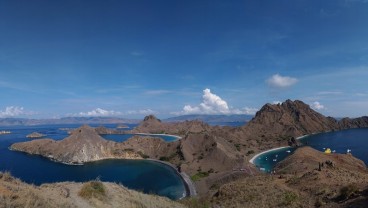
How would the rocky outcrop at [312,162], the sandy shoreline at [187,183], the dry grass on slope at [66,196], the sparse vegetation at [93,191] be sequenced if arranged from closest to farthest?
the dry grass on slope at [66,196] → the sparse vegetation at [93,191] → the rocky outcrop at [312,162] → the sandy shoreline at [187,183]

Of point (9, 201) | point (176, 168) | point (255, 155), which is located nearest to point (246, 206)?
point (9, 201)

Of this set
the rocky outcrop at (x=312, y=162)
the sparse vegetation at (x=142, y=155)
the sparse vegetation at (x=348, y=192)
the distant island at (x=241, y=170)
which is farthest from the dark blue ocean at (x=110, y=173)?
the sparse vegetation at (x=348, y=192)

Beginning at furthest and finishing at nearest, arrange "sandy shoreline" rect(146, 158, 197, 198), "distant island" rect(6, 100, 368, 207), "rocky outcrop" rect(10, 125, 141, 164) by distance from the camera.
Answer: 1. "rocky outcrop" rect(10, 125, 141, 164)
2. "sandy shoreline" rect(146, 158, 197, 198)
3. "distant island" rect(6, 100, 368, 207)

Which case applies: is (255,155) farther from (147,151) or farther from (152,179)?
(152,179)

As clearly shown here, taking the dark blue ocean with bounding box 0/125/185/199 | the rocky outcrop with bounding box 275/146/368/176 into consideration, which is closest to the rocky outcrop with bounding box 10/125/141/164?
the dark blue ocean with bounding box 0/125/185/199

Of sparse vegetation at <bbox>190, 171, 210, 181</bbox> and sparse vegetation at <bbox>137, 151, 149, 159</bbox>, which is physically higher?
sparse vegetation at <bbox>137, 151, 149, 159</bbox>

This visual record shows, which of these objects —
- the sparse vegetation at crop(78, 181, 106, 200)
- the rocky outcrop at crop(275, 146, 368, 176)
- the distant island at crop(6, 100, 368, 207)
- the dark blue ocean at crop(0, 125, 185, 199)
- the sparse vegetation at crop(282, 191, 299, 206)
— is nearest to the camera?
the sparse vegetation at crop(78, 181, 106, 200)

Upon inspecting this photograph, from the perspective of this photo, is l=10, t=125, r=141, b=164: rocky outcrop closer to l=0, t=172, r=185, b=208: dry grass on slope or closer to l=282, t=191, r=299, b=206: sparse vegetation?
l=282, t=191, r=299, b=206: sparse vegetation

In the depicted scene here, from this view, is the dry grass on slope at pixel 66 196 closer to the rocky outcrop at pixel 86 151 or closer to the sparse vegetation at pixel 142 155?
the sparse vegetation at pixel 142 155
